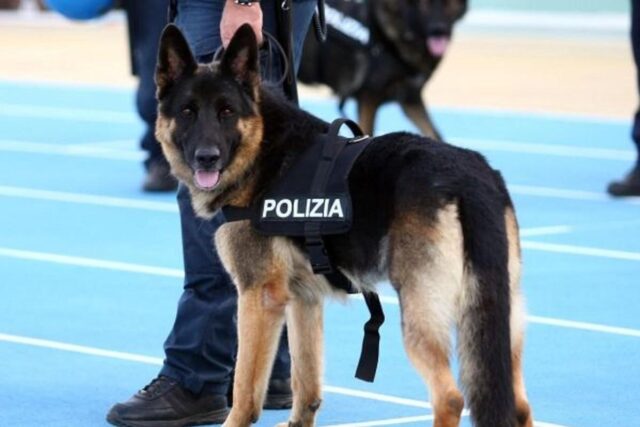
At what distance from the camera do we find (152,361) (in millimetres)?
6344

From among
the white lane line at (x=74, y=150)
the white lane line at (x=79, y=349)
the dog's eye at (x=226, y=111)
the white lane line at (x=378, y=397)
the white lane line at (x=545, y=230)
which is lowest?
the white lane line at (x=74, y=150)

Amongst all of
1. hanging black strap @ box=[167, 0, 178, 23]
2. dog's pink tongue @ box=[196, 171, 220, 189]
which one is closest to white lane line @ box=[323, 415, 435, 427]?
dog's pink tongue @ box=[196, 171, 220, 189]

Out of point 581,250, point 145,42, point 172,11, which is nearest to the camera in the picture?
point 172,11

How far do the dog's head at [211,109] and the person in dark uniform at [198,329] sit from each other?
458 mm

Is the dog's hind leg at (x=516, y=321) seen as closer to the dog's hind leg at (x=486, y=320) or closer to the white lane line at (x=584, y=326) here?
the dog's hind leg at (x=486, y=320)

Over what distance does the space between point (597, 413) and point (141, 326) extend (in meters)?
2.29

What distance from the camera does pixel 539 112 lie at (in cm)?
1493

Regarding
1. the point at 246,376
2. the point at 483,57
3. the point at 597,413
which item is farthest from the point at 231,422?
the point at 483,57

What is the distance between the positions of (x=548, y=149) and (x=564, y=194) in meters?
2.10

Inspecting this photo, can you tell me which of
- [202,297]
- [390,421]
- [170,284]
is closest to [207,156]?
[202,297]

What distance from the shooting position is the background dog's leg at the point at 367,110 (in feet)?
37.3

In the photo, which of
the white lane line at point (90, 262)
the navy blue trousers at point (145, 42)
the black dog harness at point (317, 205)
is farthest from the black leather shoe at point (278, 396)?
the navy blue trousers at point (145, 42)

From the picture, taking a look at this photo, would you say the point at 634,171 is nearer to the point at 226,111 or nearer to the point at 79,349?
the point at 79,349

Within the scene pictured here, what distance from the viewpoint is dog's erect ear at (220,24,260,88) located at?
192 inches
